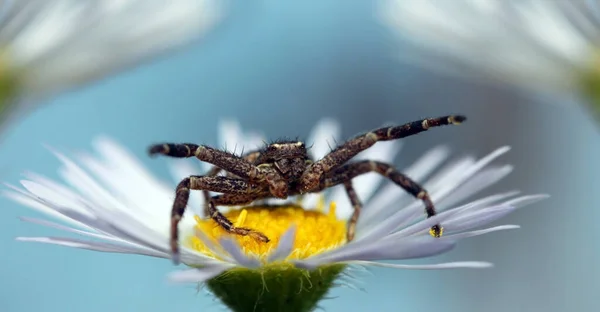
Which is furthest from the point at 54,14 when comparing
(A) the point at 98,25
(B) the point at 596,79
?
(B) the point at 596,79

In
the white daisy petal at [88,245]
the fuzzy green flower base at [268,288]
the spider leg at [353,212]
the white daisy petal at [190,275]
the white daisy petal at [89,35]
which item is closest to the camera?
the white daisy petal at [190,275]

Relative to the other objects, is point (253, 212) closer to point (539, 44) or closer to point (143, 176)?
point (143, 176)

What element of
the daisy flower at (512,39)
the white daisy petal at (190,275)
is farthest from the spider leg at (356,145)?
the daisy flower at (512,39)

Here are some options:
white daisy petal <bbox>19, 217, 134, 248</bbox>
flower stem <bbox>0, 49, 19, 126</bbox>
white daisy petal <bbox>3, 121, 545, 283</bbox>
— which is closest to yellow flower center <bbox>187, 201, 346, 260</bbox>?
white daisy petal <bbox>3, 121, 545, 283</bbox>

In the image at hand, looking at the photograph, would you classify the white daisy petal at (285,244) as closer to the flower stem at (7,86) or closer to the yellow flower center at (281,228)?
the yellow flower center at (281,228)

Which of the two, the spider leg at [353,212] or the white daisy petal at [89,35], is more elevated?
the white daisy petal at [89,35]

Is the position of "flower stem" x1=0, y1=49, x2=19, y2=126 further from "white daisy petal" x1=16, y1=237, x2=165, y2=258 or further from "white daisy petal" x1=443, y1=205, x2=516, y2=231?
"white daisy petal" x1=443, y1=205, x2=516, y2=231

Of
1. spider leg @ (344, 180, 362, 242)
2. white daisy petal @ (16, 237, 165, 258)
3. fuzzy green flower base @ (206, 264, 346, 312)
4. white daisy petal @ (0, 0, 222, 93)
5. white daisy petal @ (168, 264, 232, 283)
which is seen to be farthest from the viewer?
white daisy petal @ (0, 0, 222, 93)
